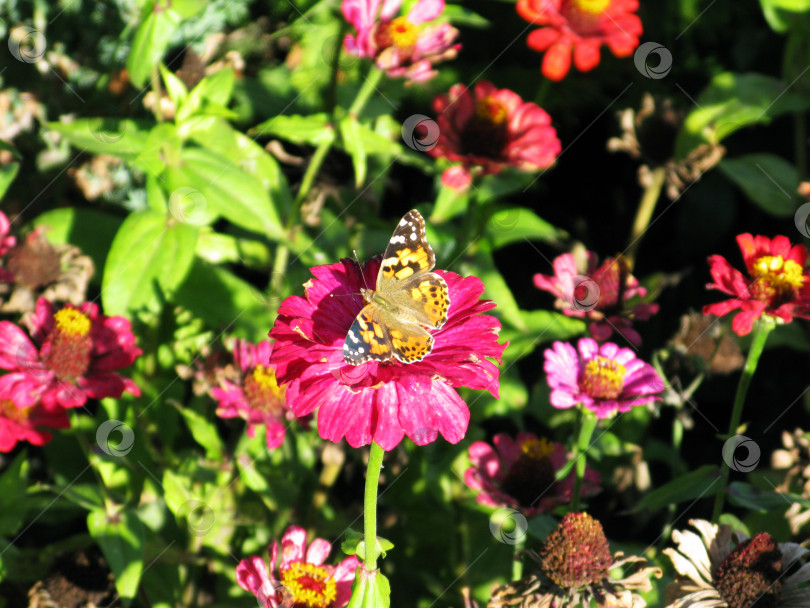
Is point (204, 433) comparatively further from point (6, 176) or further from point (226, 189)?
point (6, 176)

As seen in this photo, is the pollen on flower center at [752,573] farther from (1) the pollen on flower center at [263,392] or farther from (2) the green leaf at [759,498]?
(1) the pollen on flower center at [263,392]

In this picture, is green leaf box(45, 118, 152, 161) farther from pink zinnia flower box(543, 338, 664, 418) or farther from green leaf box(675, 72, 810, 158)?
green leaf box(675, 72, 810, 158)

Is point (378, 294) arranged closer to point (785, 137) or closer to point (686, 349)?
point (686, 349)

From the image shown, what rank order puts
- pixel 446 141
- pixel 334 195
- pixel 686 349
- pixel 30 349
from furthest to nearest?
pixel 334 195
pixel 446 141
pixel 686 349
pixel 30 349

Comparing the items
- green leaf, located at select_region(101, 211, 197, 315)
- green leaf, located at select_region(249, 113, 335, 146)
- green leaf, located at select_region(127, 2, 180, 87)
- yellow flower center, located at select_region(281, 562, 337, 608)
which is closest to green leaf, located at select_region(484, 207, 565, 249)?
green leaf, located at select_region(249, 113, 335, 146)

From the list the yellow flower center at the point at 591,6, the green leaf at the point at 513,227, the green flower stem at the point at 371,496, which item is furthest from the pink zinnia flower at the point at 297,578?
the yellow flower center at the point at 591,6

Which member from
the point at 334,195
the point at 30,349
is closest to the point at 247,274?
the point at 334,195

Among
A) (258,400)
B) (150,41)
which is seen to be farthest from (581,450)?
(150,41)
